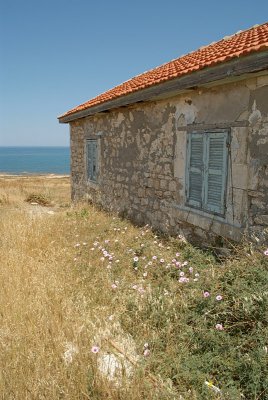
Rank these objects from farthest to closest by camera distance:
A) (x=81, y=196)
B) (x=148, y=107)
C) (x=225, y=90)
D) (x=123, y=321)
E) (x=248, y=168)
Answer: (x=81, y=196)
(x=148, y=107)
(x=225, y=90)
(x=248, y=168)
(x=123, y=321)

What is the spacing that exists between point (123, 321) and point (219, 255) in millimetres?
1868

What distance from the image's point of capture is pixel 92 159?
9.81 metres

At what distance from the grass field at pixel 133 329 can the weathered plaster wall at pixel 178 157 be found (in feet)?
2.30

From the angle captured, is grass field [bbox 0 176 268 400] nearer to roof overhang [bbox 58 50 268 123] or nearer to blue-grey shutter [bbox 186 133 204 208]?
blue-grey shutter [bbox 186 133 204 208]

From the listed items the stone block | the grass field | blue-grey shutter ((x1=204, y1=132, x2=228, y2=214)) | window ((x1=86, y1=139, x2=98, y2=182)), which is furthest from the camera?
window ((x1=86, y1=139, x2=98, y2=182))

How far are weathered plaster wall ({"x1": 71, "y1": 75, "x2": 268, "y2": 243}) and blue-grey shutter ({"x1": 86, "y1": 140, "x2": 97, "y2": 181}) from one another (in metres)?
0.41

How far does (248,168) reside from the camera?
4.07 m

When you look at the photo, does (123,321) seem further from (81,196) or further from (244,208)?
(81,196)

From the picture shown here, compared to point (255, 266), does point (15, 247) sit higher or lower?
lower

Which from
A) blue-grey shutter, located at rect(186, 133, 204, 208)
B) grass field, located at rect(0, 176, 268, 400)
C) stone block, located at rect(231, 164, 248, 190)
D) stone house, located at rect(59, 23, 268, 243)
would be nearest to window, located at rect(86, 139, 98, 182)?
stone house, located at rect(59, 23, 268, 243)

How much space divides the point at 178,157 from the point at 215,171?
0.99 meters

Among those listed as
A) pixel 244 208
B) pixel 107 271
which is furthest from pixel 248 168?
pixel 107 271

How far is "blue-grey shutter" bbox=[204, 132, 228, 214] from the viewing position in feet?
14.8

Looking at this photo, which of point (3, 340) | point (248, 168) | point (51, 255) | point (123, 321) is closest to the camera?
point (3, 340)
